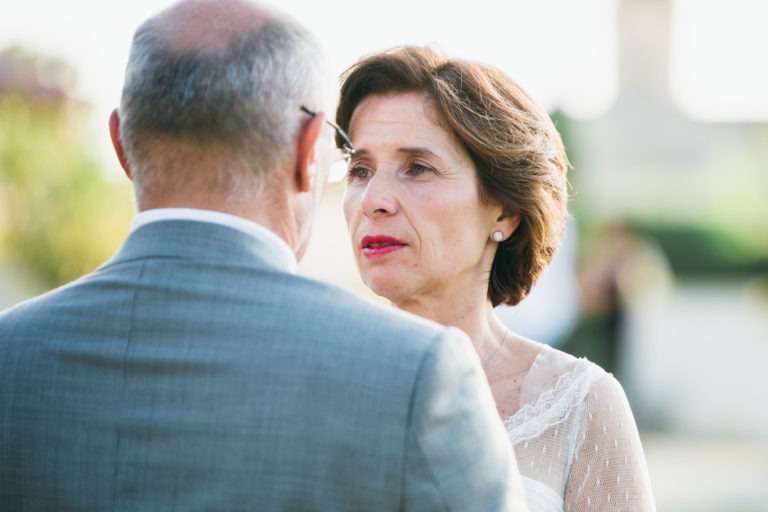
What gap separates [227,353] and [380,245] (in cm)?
155

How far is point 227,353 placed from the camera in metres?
1.82

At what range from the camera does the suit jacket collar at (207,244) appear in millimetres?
1903

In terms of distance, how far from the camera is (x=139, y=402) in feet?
5.98

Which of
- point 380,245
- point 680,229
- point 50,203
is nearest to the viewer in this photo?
point 380,245

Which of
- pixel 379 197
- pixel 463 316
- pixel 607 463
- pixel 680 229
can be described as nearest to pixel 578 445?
pixel 607 463

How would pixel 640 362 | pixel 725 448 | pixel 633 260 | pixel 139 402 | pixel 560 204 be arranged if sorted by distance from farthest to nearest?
1. pixel 640 362
2. pixel 633 260
3. pixel 725 448
4. pixel 560 204
5. pixel 139 402

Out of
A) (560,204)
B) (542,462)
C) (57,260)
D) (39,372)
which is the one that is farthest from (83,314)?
(57,260)

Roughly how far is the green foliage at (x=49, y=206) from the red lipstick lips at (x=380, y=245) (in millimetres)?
10840

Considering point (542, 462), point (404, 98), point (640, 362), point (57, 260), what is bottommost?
point (640, 362)

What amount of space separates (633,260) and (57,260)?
24.5ft

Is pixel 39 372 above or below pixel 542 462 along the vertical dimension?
above

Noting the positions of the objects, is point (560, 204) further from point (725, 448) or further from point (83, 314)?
point (725, 448)

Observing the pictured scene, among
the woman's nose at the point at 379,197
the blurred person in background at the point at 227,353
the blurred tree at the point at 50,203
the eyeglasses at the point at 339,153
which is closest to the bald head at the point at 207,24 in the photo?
the blurred person in background at the point at 227,353

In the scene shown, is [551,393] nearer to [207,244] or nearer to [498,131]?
[498,131]
